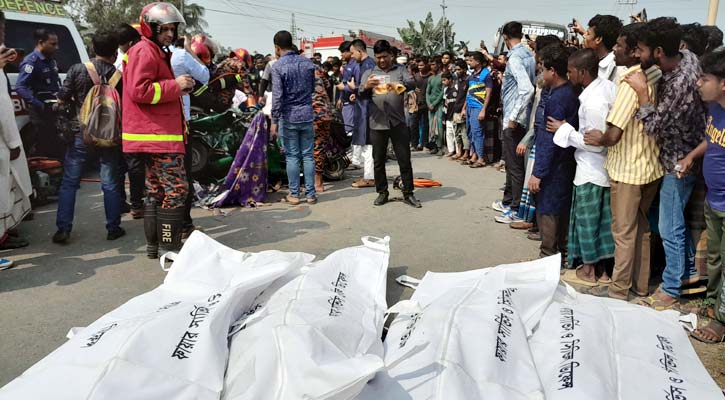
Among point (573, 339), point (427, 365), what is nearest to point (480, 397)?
point (427, 365)

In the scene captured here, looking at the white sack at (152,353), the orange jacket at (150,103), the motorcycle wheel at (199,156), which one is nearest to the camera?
the white sack at (152,353)

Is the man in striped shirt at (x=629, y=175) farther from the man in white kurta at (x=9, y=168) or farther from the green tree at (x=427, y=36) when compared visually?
the green tree at (x=427, y=36)

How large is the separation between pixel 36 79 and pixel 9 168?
2.66m

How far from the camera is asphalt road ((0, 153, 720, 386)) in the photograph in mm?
3297

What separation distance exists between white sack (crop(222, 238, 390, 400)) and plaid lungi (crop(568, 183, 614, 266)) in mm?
1625

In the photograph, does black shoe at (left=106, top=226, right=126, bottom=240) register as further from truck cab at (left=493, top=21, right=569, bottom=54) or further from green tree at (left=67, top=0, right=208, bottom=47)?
green tree at (left=67, top=0, right=208, bottom=47)

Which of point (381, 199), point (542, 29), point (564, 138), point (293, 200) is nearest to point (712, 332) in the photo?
point (564, 138)

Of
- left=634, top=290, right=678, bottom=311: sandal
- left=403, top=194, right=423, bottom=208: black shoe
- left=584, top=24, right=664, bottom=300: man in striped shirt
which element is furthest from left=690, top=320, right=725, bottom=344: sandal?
left=403, top=194, right=423, bottom=208: black shoe

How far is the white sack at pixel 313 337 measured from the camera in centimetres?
167

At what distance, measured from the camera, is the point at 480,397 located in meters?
1.85

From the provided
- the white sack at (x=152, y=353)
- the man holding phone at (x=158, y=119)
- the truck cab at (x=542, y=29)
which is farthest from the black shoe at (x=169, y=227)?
the truck cab at (x=542, y=29)

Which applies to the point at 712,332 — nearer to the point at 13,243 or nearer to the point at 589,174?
the point at 589,174

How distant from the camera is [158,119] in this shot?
397 cm

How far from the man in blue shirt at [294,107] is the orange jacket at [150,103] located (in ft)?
6.74
